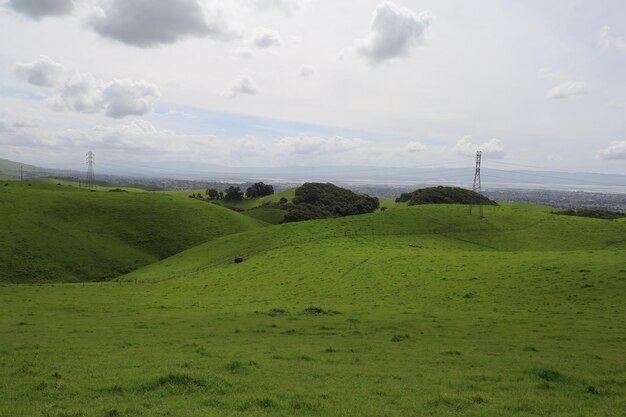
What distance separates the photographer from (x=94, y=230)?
2940 inches

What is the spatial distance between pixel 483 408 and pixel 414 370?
12.6ft

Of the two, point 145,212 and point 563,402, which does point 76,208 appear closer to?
point 145,212

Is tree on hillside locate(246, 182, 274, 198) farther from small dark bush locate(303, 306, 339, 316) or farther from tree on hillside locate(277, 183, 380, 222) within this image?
small dark bush locate(303, 306, 339, 316)

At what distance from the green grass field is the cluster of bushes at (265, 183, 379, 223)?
9582 centimetres

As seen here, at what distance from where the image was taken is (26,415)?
1166cm

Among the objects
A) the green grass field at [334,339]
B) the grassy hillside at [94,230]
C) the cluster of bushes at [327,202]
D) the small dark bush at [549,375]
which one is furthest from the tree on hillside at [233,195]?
the small dark bush at [549,375]

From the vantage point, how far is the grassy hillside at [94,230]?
58312mm

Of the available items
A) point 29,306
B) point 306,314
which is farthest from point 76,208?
point 306,314


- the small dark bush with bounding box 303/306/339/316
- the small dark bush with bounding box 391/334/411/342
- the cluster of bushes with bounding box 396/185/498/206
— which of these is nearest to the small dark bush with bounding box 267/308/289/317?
the small dark bush with bounding box 303/306/339/316

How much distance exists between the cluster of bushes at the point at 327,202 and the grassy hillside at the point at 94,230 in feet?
152

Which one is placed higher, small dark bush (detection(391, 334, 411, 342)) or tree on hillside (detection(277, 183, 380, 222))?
tree on hillside (detection(277, 183, 380, 222))

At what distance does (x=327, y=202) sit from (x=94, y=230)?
98.4 metres


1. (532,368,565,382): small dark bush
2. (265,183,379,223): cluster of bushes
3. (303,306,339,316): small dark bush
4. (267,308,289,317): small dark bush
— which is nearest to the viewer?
(532,368,565,382): small dark bush

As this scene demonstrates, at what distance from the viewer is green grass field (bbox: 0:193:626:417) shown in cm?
1332
